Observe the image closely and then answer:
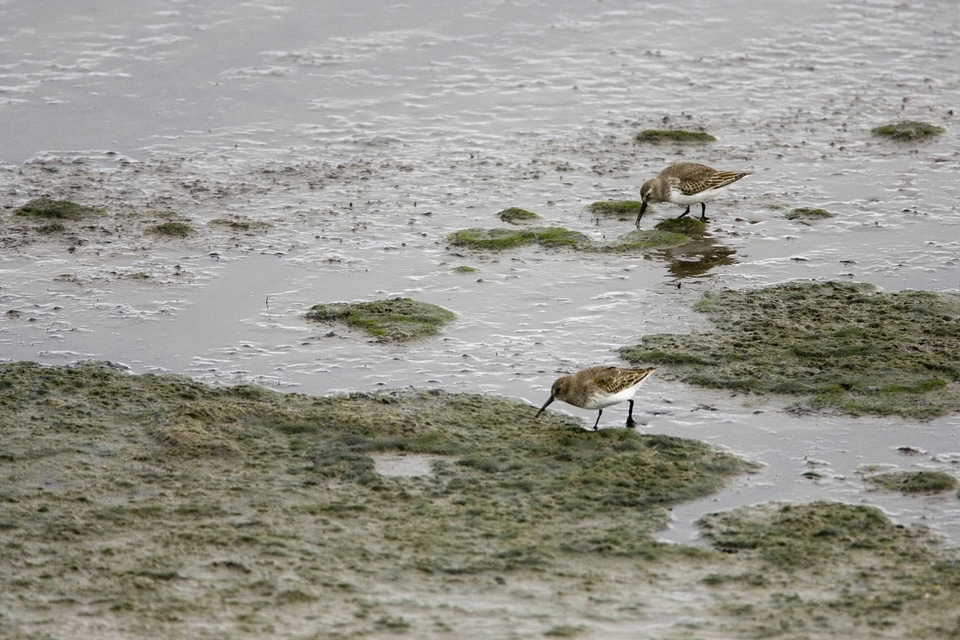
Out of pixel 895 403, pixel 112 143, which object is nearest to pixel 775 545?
pixel 895 403

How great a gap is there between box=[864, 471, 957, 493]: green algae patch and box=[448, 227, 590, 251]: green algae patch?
18.5 feet

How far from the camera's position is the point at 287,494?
8.76 m

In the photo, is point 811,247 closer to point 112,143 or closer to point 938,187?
point 938,187

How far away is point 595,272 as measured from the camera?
1352cm

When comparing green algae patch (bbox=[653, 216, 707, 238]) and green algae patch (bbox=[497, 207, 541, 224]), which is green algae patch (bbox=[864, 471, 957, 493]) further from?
green algae patch (bbox=[497, 207, 541, 224])

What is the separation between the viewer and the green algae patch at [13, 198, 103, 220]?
48.2 feet

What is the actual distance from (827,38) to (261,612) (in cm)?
1731

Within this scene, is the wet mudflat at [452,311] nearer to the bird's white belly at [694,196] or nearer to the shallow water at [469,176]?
the shallow water at [469,176]

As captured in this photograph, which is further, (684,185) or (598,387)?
(684,185)

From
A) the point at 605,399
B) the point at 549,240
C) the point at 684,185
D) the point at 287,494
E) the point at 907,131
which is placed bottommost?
the point at 287,494

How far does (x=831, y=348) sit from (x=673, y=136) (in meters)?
7.13

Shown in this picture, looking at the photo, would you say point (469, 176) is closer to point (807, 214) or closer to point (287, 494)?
point (807, 214)

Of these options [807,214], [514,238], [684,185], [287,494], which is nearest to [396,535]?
[287,494]

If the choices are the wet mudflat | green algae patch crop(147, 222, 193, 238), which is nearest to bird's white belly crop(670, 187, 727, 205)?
the wet mudflat
